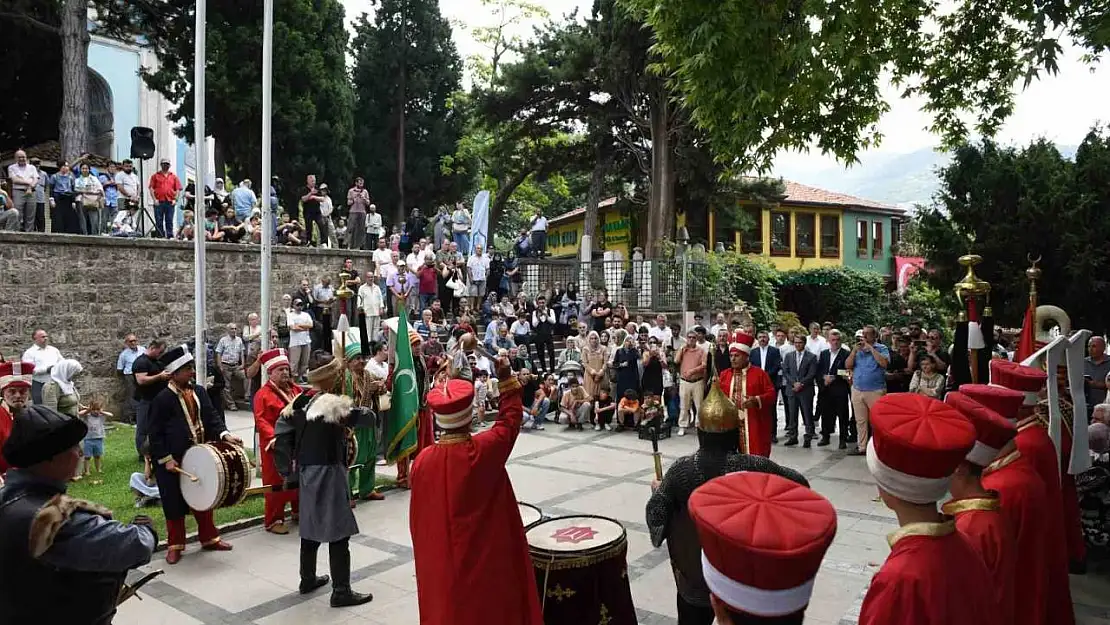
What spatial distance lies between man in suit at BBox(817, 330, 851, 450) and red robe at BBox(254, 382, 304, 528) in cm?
866

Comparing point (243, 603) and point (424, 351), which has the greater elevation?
point (424, 351)

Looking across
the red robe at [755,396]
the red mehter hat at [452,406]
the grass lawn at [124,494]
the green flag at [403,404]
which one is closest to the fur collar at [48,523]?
the red mehter hat at [452,406]

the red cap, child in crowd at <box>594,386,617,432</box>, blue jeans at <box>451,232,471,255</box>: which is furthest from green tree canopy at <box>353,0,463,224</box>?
the red cap

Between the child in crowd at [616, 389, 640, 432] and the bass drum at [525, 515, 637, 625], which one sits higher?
the bass drum at [525, 515, 637, 625]

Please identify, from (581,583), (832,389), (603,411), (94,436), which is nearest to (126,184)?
(94,436)

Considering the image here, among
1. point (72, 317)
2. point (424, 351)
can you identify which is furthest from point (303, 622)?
point (72, 317)

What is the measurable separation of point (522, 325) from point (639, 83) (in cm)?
983

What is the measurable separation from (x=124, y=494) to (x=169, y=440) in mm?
3145

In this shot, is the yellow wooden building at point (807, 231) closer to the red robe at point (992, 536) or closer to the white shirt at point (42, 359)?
the white shirt at point (42, 359)

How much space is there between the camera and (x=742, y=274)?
2669 cm

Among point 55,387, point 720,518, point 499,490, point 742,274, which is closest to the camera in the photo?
point 720,518

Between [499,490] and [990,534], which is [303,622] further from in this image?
[990,534]

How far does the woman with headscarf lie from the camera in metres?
15.9

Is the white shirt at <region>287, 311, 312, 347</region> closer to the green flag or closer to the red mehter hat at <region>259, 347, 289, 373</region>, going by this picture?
the green flag
